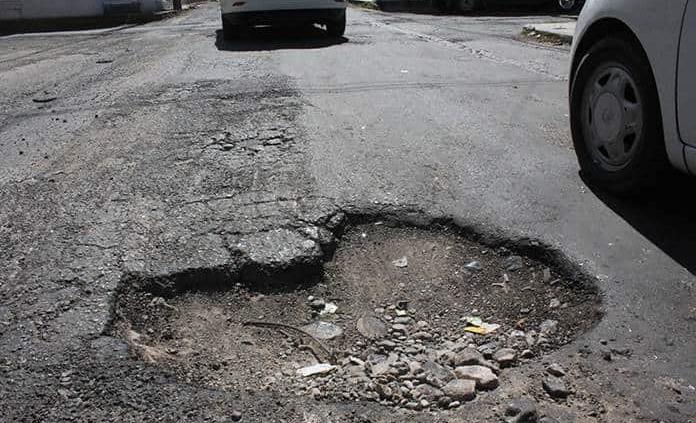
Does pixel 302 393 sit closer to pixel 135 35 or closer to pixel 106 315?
pixel 106 315

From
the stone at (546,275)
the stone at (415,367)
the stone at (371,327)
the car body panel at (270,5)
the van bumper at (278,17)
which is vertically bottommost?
the stone at (371,327)

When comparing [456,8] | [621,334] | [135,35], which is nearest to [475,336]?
[621,334]

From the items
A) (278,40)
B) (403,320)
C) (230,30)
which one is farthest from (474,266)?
(230,30)

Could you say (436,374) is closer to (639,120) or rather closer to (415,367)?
(415,367)

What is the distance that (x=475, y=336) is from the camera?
9.01ft

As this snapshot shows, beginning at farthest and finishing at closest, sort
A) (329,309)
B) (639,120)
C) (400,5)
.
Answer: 1. (400,5)
2. (639,120)
3. (329,309)

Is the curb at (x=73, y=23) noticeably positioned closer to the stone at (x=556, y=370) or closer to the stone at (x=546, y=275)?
the stone at (x=546, y=275)

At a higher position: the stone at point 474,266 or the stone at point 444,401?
the stone at point 474,266

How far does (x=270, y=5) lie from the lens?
404 inches

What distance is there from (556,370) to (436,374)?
0.42 meters

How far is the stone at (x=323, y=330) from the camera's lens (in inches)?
110

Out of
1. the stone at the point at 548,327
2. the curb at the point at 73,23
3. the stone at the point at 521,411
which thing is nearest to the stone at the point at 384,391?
the stone at the point at 521,411

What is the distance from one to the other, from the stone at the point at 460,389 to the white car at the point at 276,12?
885 centimetres

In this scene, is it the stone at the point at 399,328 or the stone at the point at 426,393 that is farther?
the stone at the point at 399,328
